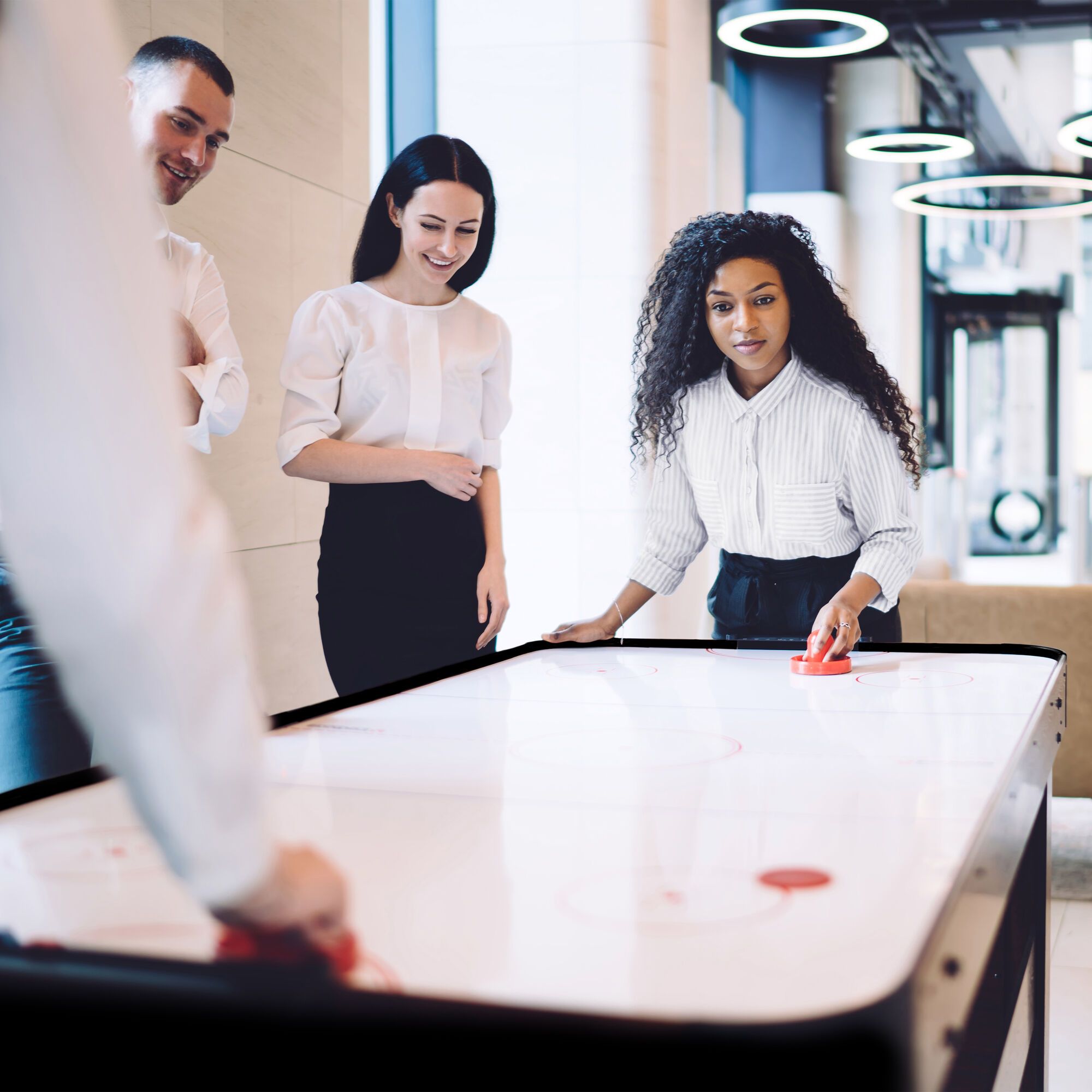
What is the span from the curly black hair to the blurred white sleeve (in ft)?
7.02

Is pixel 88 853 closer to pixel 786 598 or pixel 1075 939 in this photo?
pixel 786 598

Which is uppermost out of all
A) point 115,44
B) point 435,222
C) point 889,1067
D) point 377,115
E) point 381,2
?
point 381,2

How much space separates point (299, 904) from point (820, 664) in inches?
51.1

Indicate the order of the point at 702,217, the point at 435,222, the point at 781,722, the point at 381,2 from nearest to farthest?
the point at 781,722 < the point at 435,222 < the point at 702,217 < the point at 381,2

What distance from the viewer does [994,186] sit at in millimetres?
6012

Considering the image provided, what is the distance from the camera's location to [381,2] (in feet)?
12.9

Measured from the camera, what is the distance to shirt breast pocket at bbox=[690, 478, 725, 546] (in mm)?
2574

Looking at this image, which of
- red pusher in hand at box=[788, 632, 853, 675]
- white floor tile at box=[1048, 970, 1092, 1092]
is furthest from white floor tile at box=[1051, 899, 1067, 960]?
red pusher in hand at box=[788, 632, 853, 675]

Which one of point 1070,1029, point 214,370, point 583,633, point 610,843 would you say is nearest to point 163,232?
point 214,370

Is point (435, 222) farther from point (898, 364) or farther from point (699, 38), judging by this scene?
point (898, 364)

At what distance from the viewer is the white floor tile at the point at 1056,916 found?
2712 millimetres

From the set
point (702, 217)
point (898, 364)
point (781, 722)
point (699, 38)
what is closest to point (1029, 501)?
point (898, 364)

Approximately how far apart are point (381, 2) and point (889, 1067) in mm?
3924

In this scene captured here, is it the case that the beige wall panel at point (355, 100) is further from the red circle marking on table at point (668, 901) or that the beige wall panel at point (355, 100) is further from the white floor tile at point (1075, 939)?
the red circle marking on table at point (668, 901)
